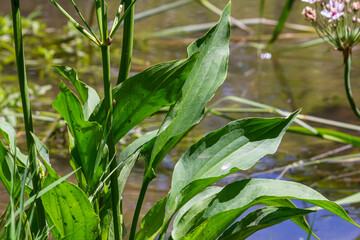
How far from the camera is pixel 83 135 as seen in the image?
1032mm

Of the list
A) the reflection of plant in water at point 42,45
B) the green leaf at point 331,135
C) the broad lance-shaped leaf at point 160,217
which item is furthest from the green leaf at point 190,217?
the reflection of plant in water at point 42,45

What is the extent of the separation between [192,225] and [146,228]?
8cm

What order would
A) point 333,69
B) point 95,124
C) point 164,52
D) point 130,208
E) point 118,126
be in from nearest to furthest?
point 95,124 → point 118,126 → point 130,208 → point 333,69 → point 164,52

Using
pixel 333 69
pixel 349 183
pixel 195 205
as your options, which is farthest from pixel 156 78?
pixel 333 69

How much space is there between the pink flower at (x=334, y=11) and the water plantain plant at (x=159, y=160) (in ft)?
1.31

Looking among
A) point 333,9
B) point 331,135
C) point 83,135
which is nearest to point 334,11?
point 333,9

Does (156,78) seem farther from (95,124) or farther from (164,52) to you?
(164,52)

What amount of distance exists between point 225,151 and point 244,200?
0.34 ft

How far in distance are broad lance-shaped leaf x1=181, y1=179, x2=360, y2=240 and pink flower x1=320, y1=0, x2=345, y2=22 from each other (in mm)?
528

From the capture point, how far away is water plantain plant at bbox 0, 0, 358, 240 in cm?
98

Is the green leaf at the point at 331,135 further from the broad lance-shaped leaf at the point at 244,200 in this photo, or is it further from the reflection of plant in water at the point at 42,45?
the reflection of plant in water at the point at 42,45

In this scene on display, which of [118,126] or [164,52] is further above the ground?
[118,126]

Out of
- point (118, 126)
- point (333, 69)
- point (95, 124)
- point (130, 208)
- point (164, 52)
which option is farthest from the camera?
point (164, 52)

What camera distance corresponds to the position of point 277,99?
249cm
